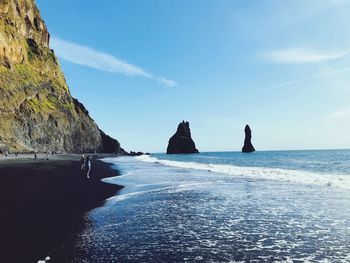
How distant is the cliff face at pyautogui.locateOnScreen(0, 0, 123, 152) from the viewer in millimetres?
93938

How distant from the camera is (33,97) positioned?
111 m

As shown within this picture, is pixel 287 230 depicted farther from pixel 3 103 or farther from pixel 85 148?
pixel 85 148

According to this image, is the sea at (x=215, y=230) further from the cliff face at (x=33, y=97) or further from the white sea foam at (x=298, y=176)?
the cliff face at (x=33, y=97)

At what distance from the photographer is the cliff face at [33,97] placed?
93.9 meters

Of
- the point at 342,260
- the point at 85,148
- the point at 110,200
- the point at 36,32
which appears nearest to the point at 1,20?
the point at 36,32

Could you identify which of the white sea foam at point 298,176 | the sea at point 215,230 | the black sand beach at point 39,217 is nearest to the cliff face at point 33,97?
the white sea foam at point 298,176

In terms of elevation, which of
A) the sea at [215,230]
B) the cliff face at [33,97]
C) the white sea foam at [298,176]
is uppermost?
the cliff face at [33,97]

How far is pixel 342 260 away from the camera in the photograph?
9.54m

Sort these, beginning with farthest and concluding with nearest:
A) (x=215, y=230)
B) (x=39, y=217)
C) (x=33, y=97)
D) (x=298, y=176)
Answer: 1. (x=33, y=97)
2. (x=298, y=176)
3. (x=39, y=217)
4. (x=215, y=230)

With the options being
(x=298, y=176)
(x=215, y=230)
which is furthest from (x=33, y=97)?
(x=215, y=230)

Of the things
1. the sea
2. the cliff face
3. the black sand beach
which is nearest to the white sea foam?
the sea

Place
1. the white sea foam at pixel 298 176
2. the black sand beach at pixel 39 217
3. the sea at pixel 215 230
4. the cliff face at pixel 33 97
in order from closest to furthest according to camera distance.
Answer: the black sand beach at pixel 39 217 → the sea at pixel 215 230 → the white sea foam at pixel 298 176 → the cliff face at pixel 33 97

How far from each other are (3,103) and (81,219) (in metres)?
87.0

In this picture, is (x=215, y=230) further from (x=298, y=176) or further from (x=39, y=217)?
(x=298, y=176)
